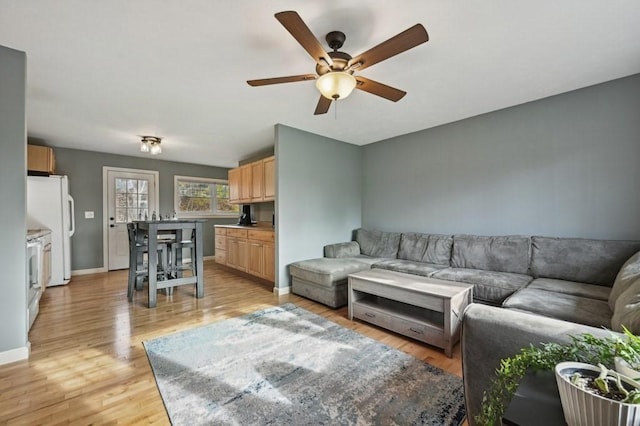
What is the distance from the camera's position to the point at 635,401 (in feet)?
2.06

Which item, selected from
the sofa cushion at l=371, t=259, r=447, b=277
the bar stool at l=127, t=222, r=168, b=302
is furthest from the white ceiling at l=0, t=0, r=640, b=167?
the sofa cushion at l=371, t=259, r=447, b=277

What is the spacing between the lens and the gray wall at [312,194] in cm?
385

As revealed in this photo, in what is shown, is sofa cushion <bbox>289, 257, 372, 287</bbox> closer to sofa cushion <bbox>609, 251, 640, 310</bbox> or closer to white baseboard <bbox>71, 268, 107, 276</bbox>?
sofa cushion <bbox>609, 251, 640, 310</bbox>

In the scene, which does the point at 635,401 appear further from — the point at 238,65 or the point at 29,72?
the point at 29,72

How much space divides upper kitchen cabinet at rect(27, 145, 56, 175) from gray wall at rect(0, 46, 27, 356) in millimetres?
2636

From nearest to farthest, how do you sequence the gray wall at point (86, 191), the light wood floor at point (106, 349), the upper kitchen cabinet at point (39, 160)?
the light wood floor at point (106, 349) → the upper kitchen cabinet at point (39, 160) → the gray wall at point (86, 191)

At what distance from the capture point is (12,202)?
210cm

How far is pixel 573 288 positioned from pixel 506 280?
1.63ft

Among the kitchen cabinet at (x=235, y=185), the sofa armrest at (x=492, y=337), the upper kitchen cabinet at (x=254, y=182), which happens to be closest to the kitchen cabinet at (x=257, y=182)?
the upper kitchen cabinet at (x=254, y=182)

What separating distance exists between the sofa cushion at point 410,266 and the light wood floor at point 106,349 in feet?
2.90

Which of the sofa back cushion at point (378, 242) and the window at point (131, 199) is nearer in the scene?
the sofa back cushion at point (378, 242)

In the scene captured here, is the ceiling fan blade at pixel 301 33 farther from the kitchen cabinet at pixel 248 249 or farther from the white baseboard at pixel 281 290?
the white baseboard at pixel 281 290

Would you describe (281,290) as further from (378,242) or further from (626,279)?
(626,279)

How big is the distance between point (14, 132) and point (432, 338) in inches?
151
